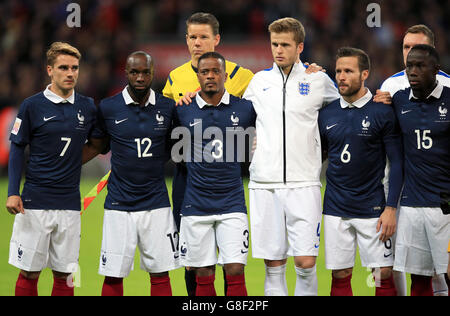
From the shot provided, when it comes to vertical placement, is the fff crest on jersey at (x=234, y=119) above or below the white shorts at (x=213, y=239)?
above

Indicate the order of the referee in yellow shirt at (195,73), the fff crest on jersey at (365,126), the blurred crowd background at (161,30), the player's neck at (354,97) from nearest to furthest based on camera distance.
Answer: the fff crest on jersey at (365,126) → the player's neck at (354,97) → the referee in yellow shirt at (195,73) → the blurred crowd background at (161,30)

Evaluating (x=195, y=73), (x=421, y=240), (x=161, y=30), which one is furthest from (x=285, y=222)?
(x=161, y=30)

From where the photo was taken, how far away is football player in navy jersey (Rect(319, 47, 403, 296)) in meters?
5.65

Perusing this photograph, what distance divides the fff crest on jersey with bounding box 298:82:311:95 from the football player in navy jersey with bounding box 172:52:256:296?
45cm

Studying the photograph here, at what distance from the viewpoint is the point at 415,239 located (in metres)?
5.68

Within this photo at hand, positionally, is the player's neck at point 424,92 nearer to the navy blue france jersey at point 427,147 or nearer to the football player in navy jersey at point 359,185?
the navy blue france jersey at point 427,147

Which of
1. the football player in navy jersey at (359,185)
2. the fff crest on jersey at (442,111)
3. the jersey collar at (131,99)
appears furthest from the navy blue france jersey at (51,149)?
the fff crest on jersey at (442,111)

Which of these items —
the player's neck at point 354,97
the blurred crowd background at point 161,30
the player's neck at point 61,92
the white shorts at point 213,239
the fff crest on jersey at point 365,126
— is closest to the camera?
the white shorts at point 213,239

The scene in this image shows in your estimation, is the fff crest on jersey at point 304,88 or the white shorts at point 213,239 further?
the fff crest on jersey at point 304,88

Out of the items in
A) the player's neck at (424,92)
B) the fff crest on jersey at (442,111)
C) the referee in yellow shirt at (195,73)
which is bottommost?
the fff crest on jersey at (442,111)

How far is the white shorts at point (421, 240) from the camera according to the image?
18.4 ft

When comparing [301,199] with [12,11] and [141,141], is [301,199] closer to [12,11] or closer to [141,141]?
[141,141]

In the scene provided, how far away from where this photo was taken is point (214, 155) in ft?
18.7

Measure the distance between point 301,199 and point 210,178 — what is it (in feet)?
2.33
